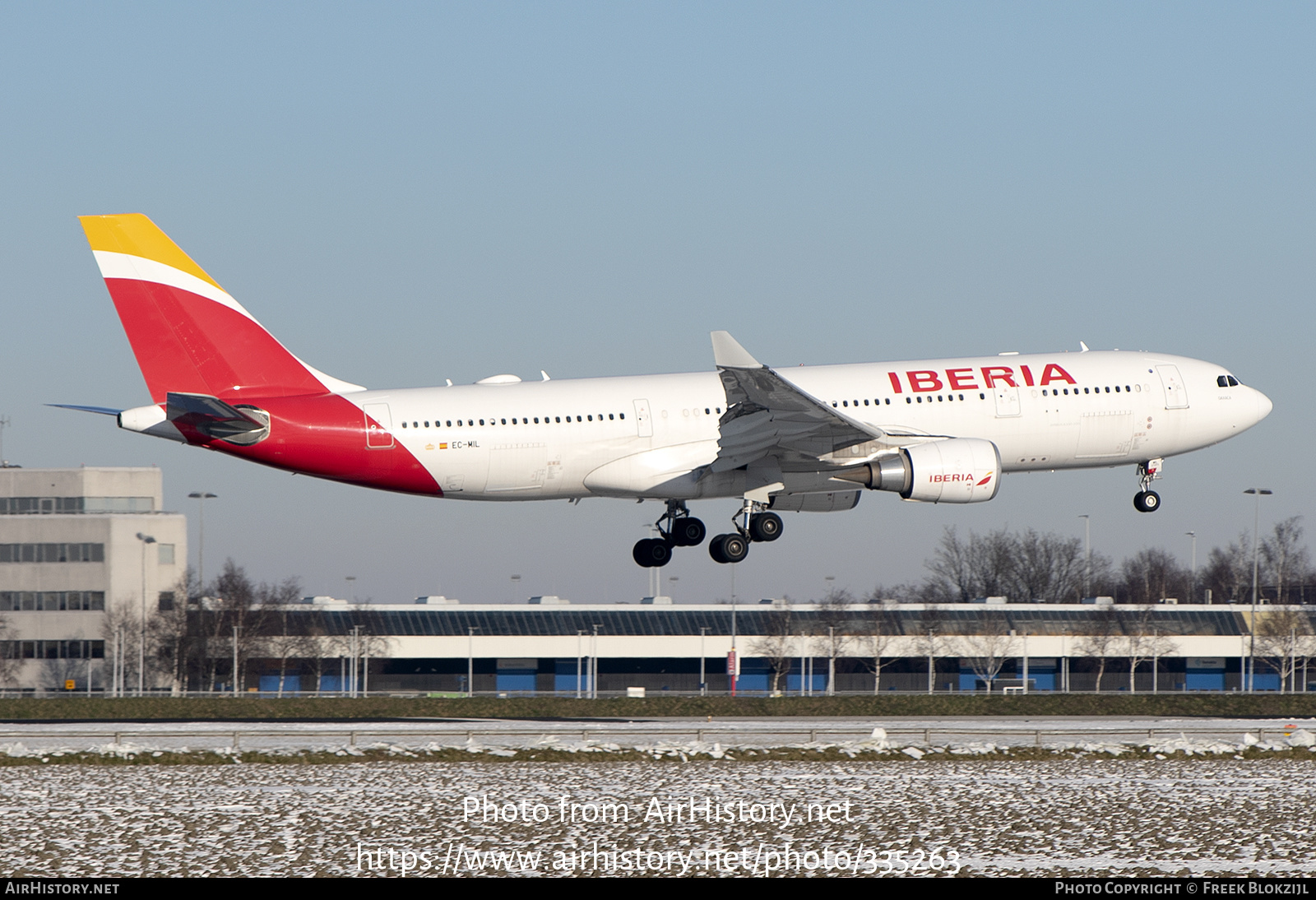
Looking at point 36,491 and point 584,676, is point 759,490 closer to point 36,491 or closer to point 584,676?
point 584,676

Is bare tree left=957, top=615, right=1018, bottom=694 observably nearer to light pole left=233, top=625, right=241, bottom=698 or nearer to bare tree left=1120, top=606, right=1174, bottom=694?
bare tree left=1120, top=606, right=1174, bottom=694

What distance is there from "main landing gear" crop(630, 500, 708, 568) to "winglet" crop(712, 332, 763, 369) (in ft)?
25.8

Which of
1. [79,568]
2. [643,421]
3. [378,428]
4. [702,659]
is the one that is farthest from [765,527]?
[79,568]

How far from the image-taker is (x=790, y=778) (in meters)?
31.7

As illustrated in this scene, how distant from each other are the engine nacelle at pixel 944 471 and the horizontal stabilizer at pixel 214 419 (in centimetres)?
1617

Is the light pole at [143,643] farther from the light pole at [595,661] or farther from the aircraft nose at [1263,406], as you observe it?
the aircraft nose at [1263,406]

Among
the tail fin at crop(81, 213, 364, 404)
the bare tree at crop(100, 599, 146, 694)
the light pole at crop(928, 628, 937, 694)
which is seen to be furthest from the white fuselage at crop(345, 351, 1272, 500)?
the bare tree at crop(100, 599, 146, 694)

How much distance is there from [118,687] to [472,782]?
7174cm

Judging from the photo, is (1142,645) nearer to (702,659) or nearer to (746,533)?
(702,659)

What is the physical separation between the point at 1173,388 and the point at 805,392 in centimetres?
1153

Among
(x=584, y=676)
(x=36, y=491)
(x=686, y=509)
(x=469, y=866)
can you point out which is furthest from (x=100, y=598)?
(x=469, y=866)
